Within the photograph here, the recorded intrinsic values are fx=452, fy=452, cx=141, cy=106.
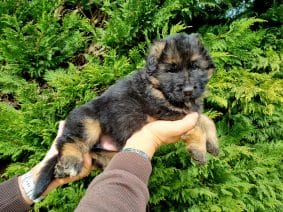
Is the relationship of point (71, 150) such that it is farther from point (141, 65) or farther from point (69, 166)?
point (141, 65)

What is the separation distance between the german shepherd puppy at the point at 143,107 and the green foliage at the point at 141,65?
0.90 metres

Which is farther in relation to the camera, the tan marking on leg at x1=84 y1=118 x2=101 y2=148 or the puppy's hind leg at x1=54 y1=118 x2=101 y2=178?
the tan marking on leg at x1=84 y1=118 x2=101 y2=148

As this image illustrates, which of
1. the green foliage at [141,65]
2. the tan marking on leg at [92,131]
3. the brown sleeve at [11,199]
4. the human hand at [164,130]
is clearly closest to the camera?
the human hand at [164,130]

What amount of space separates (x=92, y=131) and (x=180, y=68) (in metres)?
0.79

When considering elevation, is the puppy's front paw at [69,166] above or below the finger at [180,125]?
below

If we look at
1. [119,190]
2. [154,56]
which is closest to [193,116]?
[154,56]

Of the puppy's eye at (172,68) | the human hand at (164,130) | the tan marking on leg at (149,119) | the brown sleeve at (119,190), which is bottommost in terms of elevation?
the tan marking on leg at (149,119)

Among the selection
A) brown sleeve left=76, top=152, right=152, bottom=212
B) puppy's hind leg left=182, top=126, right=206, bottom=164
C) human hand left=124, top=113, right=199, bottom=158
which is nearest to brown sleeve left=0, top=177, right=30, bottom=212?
human hand left=124, top=113, right=199, bottom=158

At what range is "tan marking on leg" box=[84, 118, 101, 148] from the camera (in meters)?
3.20

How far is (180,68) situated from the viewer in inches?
117

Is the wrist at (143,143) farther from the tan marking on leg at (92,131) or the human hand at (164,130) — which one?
the tan marking on leg at (92,131)

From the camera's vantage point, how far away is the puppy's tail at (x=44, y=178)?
3.02 meters

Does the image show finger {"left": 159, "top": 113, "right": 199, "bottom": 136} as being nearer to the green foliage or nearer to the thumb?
the thumb

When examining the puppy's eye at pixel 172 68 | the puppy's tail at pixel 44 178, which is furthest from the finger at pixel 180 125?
the puppy's tail at pixel 44 178
